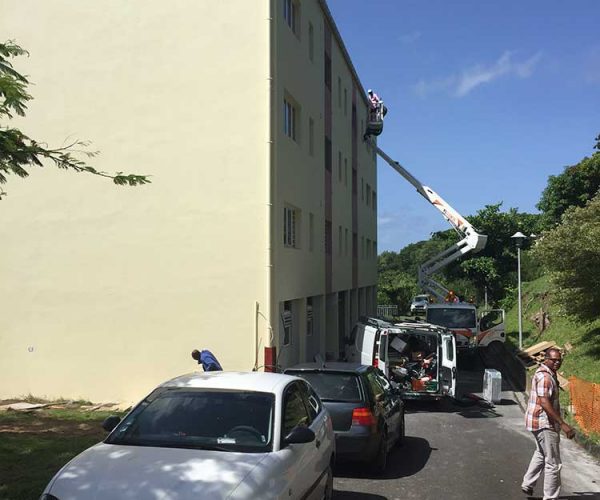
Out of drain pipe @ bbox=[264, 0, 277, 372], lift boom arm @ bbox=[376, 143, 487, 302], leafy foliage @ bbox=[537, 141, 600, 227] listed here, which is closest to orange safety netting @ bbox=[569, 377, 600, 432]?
drain pipe @ bbox=[264, 0, 277, 372]

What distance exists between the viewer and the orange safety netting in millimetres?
10446

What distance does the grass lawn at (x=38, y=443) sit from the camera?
22.6ft

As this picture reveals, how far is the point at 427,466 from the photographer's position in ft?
30.1

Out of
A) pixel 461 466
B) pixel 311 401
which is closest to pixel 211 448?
pixel 311 401

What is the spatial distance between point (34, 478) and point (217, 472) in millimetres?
3912

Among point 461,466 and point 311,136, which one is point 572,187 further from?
point 461,466

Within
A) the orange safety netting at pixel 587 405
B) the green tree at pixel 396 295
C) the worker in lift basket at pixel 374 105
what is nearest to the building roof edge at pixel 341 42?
the worker in lift basket at pixel 374 105

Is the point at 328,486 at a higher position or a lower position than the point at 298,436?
lower

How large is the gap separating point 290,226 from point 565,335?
1078cm

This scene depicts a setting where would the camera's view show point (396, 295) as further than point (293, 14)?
Yes

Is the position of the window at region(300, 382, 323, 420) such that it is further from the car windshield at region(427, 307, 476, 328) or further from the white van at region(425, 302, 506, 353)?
the car windshield at region(427, 307, 476, 328)

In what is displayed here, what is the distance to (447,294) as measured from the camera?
33.3m

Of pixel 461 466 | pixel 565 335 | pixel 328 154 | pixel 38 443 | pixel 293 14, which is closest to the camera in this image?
pixel 461 466

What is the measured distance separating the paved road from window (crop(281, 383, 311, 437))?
1.95 metres
